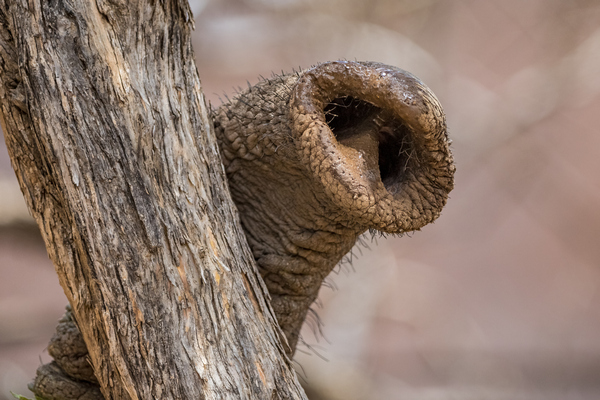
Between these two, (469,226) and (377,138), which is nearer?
(377,138)

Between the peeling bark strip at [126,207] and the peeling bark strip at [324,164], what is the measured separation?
0.76 ft

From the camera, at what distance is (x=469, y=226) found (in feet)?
12.5

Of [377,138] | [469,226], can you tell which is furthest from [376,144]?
[469,226]

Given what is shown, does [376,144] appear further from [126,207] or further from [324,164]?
[126,207]

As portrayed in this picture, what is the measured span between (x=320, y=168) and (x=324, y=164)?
1 centimetres

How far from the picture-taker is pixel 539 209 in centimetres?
375

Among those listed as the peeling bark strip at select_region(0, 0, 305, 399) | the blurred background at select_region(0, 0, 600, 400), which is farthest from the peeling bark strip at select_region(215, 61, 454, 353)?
the blurred background at select_region(0, 0, 600, 400)

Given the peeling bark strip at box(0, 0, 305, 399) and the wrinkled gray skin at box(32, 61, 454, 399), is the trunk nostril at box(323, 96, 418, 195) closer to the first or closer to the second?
the wrinkled gray skin at box(32, 61, 454, 399)

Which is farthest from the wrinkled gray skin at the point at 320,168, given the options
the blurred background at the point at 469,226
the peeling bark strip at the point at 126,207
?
the blurred background at the point at 469,226

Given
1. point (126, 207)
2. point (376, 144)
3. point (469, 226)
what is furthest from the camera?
point (469, 226)

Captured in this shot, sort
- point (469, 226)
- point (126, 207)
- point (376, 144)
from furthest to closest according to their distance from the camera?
point (469, 226)
point (376, 144)
point (126, 207)

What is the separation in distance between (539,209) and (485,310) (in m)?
0.80

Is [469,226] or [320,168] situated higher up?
[469,226]

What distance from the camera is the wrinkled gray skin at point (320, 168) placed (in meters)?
1.08
